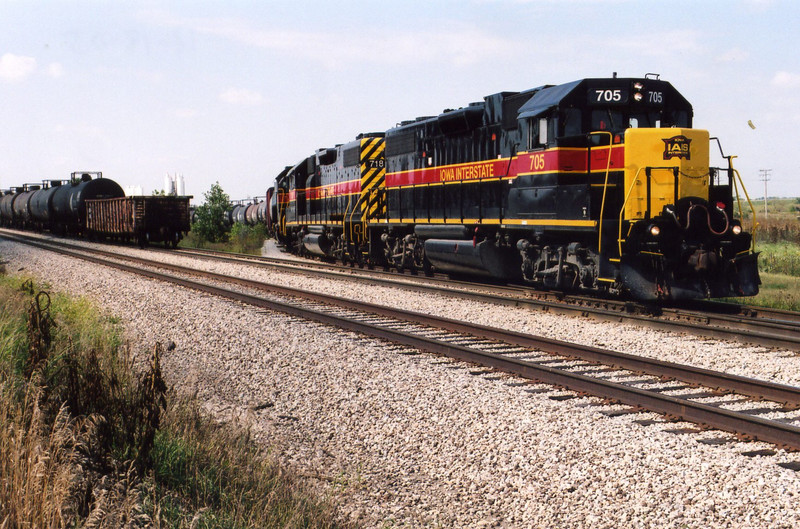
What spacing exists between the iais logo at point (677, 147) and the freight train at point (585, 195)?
2 cm

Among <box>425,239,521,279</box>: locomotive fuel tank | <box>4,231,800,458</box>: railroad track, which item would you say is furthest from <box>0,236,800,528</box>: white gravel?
<box>425,239,521,279</box>: locomotive fuel tank

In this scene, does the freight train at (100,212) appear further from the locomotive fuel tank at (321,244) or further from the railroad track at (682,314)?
the railroad track at (682,314)

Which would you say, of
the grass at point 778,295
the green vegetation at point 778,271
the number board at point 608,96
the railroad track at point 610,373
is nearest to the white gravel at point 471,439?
the railroad track at point 610,373

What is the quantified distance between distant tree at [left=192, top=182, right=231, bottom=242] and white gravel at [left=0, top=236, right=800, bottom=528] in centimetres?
2812

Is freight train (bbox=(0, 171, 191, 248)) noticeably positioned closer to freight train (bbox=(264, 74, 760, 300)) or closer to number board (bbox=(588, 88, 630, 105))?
freight train (bbox=(264, 74, 760, 300))

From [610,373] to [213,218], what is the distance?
110 feet

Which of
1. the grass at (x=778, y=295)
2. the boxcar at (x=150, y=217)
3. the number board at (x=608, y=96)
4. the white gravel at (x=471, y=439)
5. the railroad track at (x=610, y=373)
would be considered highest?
the number board at (x=608, y=96)

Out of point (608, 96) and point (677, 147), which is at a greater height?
point (608, 96)

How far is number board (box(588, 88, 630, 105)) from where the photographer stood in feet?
38.8

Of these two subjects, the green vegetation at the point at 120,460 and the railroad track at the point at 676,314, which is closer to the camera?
the green vegetation at the point at 120,460

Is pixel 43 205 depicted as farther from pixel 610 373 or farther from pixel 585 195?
pixel 610 373

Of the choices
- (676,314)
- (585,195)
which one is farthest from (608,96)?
(676,314)

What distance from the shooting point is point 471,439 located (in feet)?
19.4

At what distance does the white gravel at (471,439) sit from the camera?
4.63 m
